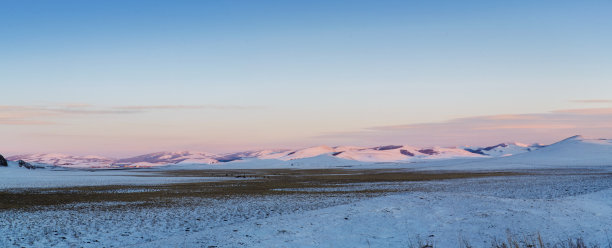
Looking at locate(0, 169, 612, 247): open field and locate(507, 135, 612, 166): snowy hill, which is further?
locate(507, 135, 612, 166): snowy hill

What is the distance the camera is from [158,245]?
16688mm

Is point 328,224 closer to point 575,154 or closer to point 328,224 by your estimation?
point 328,224

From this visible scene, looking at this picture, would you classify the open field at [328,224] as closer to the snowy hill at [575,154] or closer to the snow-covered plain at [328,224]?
the snow-covered plain at [328,224]

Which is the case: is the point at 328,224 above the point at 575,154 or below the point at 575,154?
below

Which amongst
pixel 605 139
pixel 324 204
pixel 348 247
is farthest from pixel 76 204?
pixel 605 139

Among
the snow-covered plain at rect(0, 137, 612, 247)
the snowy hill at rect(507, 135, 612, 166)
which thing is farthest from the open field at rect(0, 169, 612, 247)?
the snowy hill at rect(507, 135, 612, 166)

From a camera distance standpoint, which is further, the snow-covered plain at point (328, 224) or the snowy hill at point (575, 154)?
the snowy hill at point (575, 154)

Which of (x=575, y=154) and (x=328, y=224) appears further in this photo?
(x=575, y=154)

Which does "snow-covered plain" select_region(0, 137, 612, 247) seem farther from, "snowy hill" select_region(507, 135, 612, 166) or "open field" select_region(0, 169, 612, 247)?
"snowy hill" select_region(507, 135, 612, 166)

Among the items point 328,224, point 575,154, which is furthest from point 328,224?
point 575,154

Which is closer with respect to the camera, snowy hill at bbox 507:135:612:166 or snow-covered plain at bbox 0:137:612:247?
snow-covered plain at bbox 0:137:612:247

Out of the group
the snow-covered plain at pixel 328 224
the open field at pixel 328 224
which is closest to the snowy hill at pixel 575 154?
the open field at pixel 328 224

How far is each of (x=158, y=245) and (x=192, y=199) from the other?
18488 millimetres

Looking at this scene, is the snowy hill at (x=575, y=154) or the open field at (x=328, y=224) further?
the snowy hill at (x=575, y=154)
